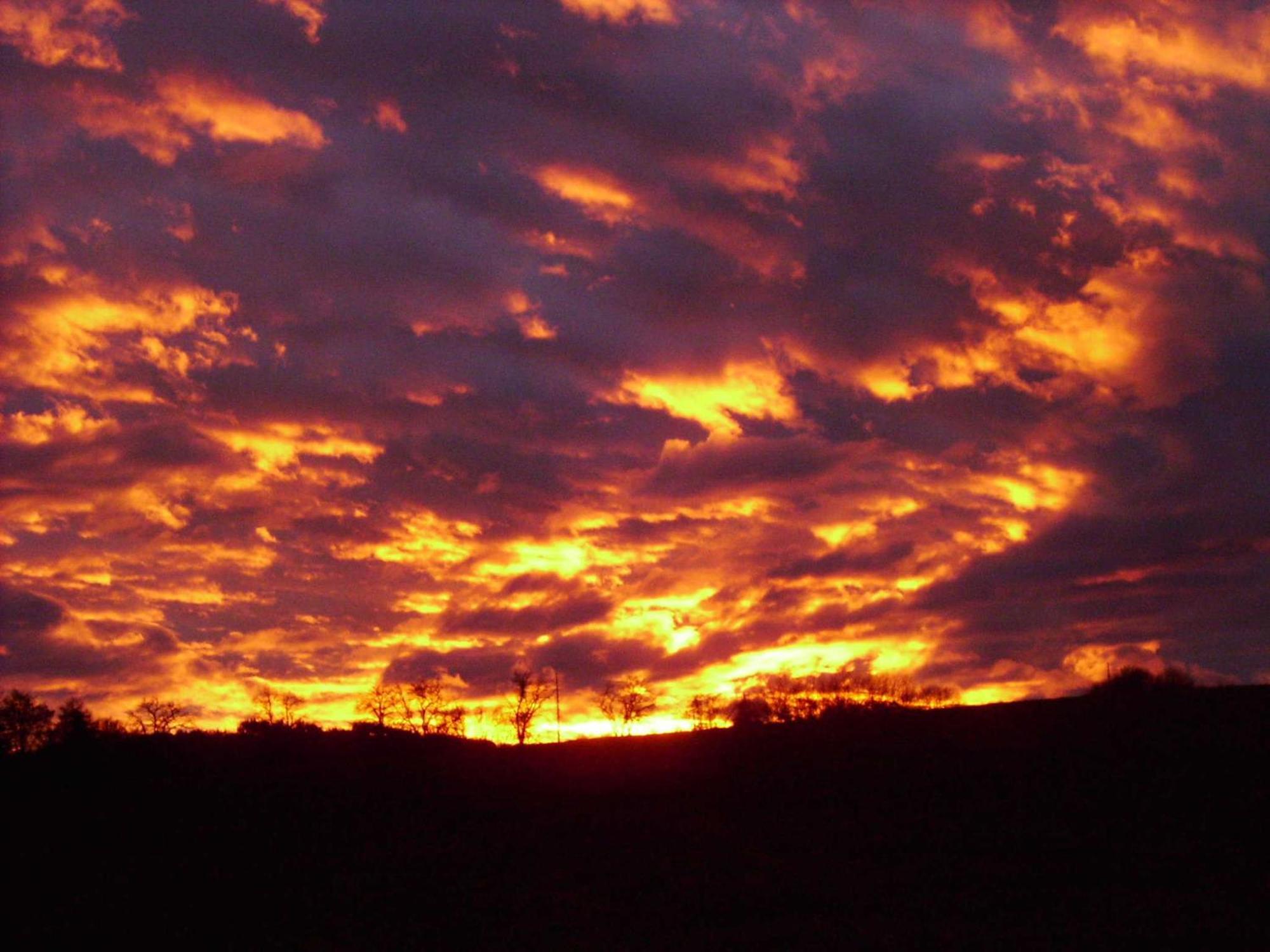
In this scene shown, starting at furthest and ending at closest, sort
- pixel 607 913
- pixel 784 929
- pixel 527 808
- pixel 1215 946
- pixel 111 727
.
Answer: pixel 111 727 < pixel 527 808 < pixel 607 913 < pixel 784 929 < pixel 1215 946

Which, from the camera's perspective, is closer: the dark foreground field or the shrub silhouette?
the dark foreground field

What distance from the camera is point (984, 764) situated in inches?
2167

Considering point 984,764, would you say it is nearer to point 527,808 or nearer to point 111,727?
point 527,808

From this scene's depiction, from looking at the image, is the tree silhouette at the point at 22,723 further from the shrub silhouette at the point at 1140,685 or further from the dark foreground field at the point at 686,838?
the shrub silhouette at the point at 1140,685

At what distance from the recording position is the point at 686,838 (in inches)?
1805

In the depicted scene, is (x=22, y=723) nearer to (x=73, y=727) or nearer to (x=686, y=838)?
(x=73, y=727)

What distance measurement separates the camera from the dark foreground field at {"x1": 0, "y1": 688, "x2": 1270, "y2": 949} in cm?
3553

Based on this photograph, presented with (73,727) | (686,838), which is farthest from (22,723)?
(686,838)

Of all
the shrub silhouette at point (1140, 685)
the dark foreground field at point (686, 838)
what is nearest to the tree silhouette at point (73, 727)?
the dark foreground field at point (686, 838)

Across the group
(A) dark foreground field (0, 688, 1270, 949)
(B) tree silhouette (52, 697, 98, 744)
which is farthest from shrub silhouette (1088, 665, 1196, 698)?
(B) tree silhouette (52, 697, 98, 744)

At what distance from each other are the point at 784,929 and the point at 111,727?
176 feet

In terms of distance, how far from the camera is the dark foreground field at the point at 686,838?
35.5 m

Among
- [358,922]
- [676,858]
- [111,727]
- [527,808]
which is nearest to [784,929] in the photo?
[676,858]

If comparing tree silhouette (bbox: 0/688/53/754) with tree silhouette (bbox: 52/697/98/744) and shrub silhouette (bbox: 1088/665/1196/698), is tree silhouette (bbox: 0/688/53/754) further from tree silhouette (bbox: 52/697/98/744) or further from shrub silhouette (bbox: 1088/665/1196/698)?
shrub silhouette (bbox: 1088/665/1196/698)
